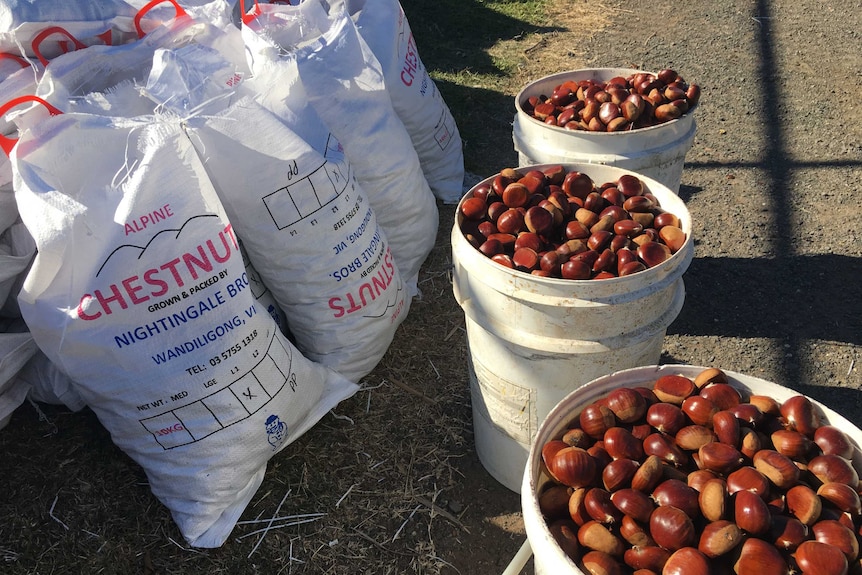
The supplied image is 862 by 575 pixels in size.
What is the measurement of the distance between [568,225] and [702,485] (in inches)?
32.4

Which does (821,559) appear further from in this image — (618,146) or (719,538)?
(618,146)

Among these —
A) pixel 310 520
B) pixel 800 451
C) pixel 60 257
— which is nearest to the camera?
pixel 800 451

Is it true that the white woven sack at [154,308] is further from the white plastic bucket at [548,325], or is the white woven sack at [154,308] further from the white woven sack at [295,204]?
the white plastic bucket at [548,325]

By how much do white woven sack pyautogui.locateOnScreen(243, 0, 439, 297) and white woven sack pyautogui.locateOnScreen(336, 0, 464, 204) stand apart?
1.11 ft

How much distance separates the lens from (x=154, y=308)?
1.79 m

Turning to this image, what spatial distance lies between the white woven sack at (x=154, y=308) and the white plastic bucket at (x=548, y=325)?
609 millimetres

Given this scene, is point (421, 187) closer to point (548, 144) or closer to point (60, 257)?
point (548, 144)

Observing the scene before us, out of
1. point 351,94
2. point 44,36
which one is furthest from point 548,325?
point 44,36

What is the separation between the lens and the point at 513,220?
1.89 meters

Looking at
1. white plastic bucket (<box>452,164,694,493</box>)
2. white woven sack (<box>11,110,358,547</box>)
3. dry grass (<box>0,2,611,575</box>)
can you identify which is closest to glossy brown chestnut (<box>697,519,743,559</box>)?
white plastic bucket (<box>452,164,694,493</box>)

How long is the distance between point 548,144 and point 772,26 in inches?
148

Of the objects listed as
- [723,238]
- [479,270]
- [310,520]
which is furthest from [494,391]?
[723,238]

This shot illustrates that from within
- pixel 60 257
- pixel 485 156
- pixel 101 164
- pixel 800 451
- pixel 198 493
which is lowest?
pixel 485 156

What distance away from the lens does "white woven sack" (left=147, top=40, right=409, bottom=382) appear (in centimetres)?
200
